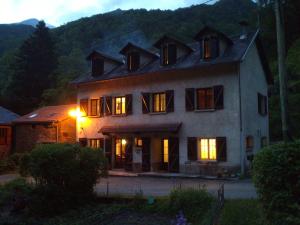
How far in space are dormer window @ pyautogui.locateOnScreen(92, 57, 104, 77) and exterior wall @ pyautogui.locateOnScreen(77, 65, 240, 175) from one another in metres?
1.35

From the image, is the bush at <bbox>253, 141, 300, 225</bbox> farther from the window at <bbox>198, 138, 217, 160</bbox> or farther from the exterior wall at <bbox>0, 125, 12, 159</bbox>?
the exterior wall at <bbox>0, 125, 12, 159</bbox>

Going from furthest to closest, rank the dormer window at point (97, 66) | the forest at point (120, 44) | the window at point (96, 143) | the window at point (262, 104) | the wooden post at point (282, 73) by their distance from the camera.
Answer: the forest at point (120, 44)
the dormer window at point (97, 66)
the window at point (96, 143)
the window at point (262, 104)
the wooden post at point (282, 73)

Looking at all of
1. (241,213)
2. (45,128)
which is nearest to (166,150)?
(45,128)

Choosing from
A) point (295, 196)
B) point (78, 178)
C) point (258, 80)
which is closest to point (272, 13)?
point (258, 80)

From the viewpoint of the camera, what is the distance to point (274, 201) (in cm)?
780

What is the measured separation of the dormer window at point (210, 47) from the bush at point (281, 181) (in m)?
15.1

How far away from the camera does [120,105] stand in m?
26.8

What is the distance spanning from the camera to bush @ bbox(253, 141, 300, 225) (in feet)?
24.9

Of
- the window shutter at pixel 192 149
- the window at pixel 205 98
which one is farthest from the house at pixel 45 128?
the window at pixel 205 98

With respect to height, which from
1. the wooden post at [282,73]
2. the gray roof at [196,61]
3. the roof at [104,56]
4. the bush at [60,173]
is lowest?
the bush at [60,173]

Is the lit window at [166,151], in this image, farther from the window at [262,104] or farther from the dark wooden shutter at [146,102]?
the window at [262,104]

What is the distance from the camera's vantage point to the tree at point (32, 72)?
4422cm

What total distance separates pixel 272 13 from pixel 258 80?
2687 centimetres

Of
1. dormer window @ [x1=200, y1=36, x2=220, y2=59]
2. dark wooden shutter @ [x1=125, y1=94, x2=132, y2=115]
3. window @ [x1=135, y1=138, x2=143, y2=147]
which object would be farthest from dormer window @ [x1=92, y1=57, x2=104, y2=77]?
dormer window @ [x1=200, y1=36, x2=220, y2=59]
